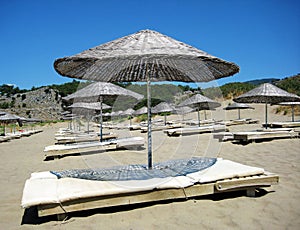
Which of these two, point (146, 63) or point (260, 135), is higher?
point (146, 63)

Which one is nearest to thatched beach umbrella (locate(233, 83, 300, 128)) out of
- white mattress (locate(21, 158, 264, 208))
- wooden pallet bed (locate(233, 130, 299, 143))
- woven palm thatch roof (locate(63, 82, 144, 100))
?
wooden pallet bed (locate(233, 130, 299, 143))

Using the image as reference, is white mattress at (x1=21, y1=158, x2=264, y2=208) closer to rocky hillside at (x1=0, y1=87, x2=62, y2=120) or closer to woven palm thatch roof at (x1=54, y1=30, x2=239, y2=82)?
woven palm thatch roof at (x1=54, y1=30, x2=239, y2=82)

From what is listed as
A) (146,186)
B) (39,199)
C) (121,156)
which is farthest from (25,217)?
(121,156)

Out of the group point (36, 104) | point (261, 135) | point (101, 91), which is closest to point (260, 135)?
point (261, 135)

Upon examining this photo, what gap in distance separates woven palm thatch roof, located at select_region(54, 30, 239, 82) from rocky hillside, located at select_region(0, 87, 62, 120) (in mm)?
47691

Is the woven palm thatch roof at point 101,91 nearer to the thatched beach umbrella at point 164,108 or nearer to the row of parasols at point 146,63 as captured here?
the row of parasols at point 146,63

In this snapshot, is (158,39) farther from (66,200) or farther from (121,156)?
(121,156)

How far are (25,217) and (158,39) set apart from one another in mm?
2504

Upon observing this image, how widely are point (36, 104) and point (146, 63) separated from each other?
2202 inches

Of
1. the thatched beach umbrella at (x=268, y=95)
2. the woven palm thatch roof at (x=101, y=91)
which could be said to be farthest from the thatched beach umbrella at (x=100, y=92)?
the thatched beach umbrella at (x=268, y=95)

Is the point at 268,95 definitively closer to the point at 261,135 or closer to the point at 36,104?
the point at 261,135

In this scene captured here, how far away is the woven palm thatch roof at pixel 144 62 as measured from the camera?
2.65 metres

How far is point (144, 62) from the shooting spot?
3.89 m

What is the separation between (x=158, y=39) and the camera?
3.07 metres
